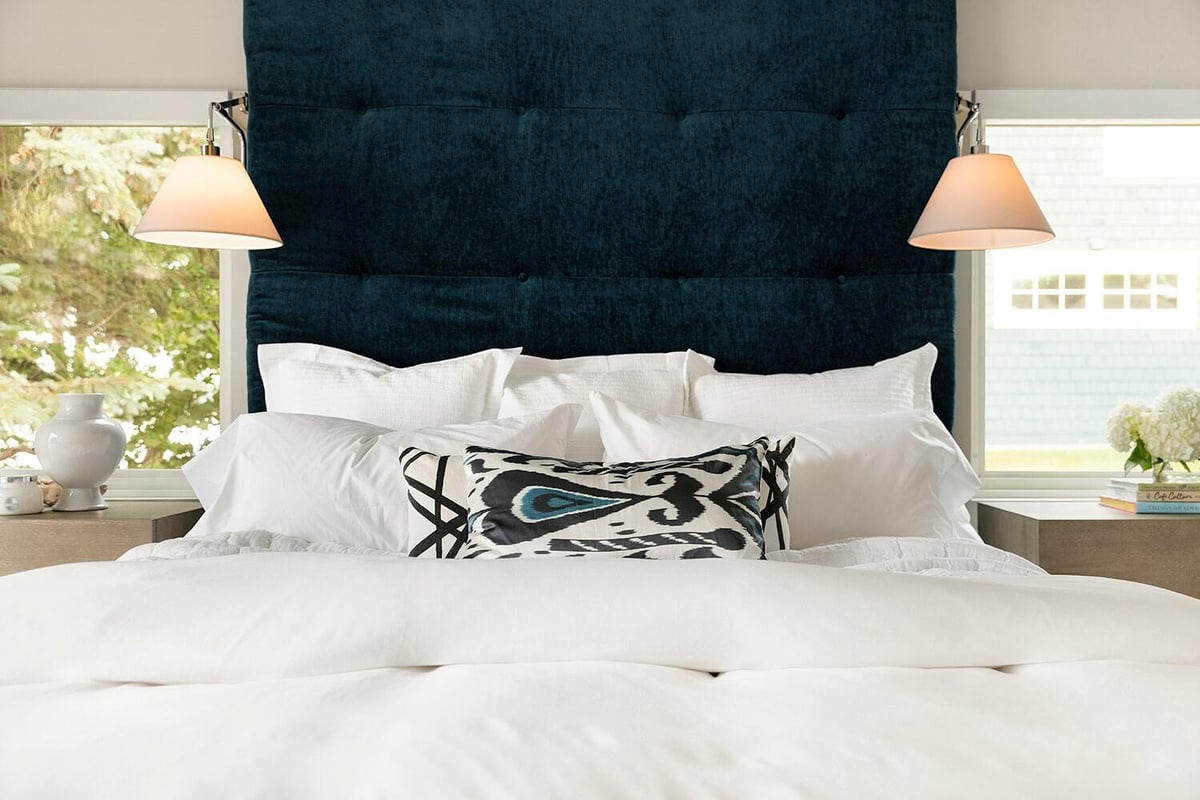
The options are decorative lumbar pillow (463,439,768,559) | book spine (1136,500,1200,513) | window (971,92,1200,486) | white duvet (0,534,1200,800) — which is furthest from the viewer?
window (971,92,1200,486)

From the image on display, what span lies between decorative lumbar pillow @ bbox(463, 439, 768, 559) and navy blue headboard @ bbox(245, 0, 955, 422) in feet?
3.03

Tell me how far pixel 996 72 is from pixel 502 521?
2.18 metres

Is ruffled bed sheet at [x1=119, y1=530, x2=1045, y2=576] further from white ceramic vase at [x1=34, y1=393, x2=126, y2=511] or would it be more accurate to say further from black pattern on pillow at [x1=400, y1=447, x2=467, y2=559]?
white ceramic vase at [x1=34, y1=393, x2=126, y2=511]

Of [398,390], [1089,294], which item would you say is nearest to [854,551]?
[398,390]

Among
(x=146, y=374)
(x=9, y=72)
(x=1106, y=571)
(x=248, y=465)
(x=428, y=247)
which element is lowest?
(x=1106, y=571)

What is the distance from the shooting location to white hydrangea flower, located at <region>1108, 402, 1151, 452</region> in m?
2.47

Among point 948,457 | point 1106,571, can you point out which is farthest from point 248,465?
point 1106,571

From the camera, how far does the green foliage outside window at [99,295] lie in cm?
283

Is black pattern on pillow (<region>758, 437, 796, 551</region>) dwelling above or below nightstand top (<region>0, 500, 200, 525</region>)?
above

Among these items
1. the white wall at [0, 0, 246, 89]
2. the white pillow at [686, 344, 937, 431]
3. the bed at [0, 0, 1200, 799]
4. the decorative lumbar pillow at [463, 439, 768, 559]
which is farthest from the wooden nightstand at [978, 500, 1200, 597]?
the white wall at [0, 0, 246, 89]

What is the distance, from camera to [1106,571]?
7.59 feet

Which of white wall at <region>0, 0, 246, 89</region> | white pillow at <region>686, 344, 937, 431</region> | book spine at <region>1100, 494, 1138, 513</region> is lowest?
book spine at <region>1100, 494, 1138, 513</region>

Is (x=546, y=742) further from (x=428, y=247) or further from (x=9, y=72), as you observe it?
(x=9, y=72)

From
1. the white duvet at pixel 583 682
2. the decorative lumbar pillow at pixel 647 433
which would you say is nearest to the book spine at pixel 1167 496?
the decorative lumbar pillow at pixel 647 433
